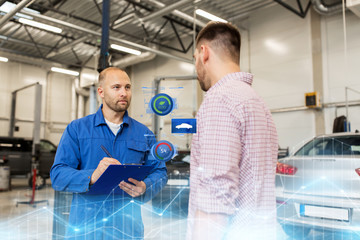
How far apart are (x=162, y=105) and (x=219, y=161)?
0.57 meters

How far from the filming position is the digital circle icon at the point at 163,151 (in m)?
1.27

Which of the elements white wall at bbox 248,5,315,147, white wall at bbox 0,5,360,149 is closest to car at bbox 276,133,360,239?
white wall at bbox 0,5,360,149

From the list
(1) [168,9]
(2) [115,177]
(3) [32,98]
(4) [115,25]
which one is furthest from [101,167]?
(3) [32,98]

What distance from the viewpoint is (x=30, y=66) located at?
40.5 feet

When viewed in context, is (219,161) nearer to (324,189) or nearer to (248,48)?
(324,189)

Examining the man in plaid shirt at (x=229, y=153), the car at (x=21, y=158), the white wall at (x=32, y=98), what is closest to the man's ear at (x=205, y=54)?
the man in plaid shirt at (x=229, y=153)

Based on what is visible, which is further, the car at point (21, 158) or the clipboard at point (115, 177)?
the car at point (21, 158)

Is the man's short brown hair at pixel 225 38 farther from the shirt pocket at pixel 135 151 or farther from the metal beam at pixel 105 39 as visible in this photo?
the metal beam at pixel 105 39

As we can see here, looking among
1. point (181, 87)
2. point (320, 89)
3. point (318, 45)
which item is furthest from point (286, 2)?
point (181, 87)

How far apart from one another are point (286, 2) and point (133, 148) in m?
7.73

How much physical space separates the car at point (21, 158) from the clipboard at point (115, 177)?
6.79m

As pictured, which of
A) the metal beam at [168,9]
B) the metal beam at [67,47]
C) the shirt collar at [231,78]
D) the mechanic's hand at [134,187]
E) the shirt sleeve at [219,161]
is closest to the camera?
the shirt sleeve at [219,161]

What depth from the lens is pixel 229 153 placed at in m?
0.75

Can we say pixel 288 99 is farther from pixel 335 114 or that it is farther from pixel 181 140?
pixel 181 140
